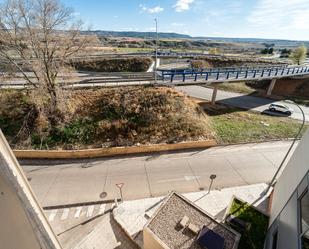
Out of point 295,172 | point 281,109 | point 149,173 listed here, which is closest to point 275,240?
point 295,172

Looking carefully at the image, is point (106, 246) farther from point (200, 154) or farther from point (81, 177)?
point (200, 154)

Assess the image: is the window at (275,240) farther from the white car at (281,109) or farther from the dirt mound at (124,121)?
the white car at (281,109)

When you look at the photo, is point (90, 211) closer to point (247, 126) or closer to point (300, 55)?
point (247, 126)

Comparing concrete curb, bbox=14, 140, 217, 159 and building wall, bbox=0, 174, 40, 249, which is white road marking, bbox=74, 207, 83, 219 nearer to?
concrete curb, bbox=14, 140, 217, 159

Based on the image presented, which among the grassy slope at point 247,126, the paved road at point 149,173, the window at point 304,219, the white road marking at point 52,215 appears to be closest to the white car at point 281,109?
the grassy slope at point 247,126

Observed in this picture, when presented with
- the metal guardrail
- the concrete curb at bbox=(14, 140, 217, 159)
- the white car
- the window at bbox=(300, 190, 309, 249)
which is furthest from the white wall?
the white car
